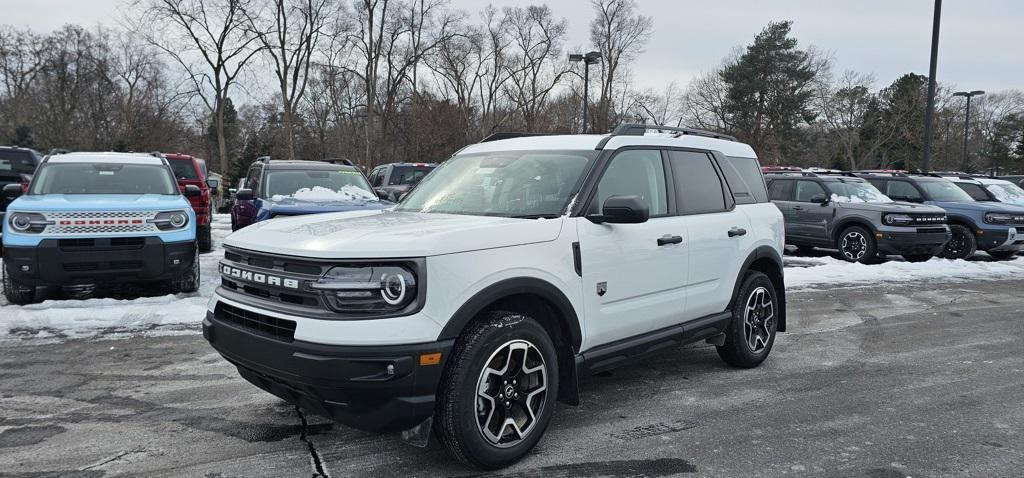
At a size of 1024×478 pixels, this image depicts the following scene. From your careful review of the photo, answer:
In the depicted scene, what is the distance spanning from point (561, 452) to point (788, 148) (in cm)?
4700

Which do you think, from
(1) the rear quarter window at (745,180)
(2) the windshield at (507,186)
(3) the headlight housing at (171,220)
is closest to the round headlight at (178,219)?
(3) the headlight housing at (171,220)

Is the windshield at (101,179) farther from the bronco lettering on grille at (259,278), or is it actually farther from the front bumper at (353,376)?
the front bumper at (353,376)

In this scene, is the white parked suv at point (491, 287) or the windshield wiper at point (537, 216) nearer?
the white parked suv at point (491, 287)

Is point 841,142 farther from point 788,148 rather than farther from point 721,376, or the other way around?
point 721,376

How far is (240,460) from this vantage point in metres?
3.62

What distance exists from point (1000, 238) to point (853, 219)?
353 cm

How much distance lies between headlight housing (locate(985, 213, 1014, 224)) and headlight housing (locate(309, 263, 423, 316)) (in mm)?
15334

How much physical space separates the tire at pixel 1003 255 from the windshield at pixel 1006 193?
1287mm

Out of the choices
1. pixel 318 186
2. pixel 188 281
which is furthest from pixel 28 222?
pixel 318 186

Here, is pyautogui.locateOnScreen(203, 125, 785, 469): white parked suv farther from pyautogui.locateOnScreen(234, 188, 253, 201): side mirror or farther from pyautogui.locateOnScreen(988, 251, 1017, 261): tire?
A: pyautogui.locateOnScreen(988, 251, 1017, 261): tire

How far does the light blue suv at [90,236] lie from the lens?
22.7 feet

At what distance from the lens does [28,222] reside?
6941mm

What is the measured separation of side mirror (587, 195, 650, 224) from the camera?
3801 millimetres

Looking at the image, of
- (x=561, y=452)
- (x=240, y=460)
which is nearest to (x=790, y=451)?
(x=561, y=452)
